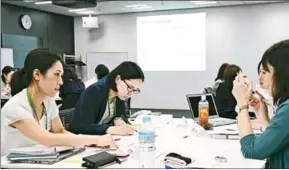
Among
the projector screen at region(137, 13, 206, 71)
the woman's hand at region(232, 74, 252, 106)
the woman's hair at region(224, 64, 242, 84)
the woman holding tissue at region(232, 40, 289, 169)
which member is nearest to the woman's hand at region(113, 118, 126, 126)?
the woman's hand at region(232, 74, 252, 106)

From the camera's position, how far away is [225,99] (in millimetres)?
4273

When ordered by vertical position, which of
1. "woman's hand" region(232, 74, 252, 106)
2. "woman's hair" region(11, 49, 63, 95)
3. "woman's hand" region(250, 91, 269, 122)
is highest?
"woman's hair" region(11, 49, 63, 95)

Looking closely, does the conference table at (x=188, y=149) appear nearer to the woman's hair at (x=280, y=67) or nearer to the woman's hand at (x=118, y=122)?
the woman's hand at (x=118, y=122)

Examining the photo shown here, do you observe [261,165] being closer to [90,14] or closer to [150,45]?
[150,45]

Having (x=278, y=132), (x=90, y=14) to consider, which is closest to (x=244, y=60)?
(x=90, y=14)

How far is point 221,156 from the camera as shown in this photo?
1.89m

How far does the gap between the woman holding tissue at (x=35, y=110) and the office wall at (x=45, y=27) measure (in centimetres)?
512

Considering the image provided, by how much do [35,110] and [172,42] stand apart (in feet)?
20.9

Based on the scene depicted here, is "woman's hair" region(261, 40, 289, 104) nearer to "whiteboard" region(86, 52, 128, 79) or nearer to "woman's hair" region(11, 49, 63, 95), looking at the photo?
"woman's hair" region(11, 49, 63, 95)

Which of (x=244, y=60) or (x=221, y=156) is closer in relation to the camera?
(x=221, y=156)

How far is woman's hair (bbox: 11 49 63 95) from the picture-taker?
2066 millimetres

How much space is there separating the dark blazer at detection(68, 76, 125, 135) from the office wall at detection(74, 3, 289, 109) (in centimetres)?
519

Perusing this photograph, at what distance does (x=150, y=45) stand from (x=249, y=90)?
669 centimetres

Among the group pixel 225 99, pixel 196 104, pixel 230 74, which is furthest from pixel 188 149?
pixel 230 74
